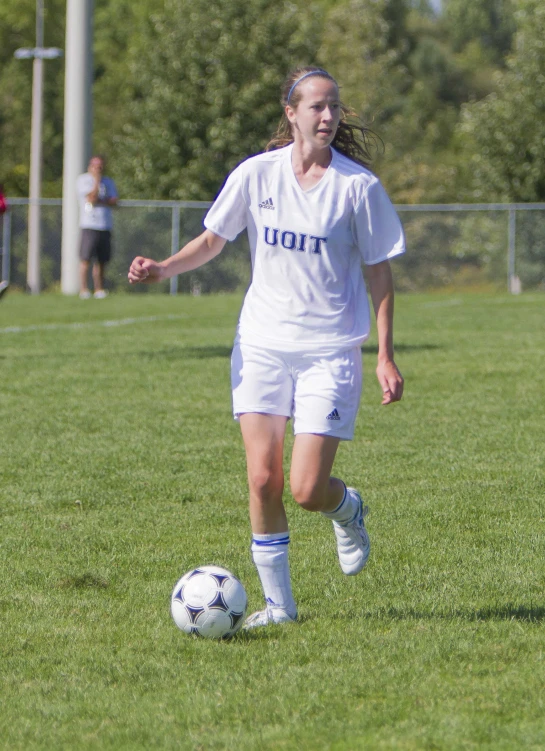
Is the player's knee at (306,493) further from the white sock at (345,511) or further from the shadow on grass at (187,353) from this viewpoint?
the shadow on grass at (187,353)

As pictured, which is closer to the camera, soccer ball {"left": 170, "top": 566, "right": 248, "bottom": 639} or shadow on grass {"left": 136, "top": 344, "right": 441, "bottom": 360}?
soccer ball {"left": 170, "top": 566, "right": 248, "bottom": 639}

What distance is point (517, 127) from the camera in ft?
98.1

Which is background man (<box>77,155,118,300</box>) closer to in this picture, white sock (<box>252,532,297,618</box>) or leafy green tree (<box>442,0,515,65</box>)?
white sock (<box>252,532,297,618</box>)

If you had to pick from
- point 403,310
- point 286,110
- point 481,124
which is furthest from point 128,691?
point 481,124

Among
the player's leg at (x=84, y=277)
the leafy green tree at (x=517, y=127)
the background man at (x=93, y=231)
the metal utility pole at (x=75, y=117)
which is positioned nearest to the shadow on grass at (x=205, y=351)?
the background man at (x=93, y=231)

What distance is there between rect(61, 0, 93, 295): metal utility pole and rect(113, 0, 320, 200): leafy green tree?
281 inches

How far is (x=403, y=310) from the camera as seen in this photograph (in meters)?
20.1

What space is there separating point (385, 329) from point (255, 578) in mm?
1390

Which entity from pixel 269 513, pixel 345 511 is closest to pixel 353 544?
pixel 345 511

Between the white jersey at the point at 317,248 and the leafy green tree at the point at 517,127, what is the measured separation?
1041 inches

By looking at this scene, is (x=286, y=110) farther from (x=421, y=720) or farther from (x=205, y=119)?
(x=205, y=119)

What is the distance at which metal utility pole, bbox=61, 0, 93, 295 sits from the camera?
24578 mm

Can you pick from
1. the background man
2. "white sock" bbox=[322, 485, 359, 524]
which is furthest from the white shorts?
the background man

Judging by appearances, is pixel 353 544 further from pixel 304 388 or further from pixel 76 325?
pixel 76 325
